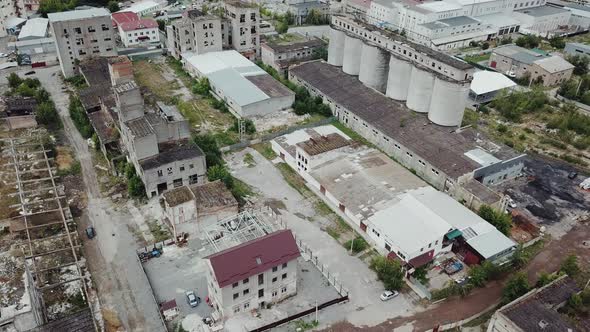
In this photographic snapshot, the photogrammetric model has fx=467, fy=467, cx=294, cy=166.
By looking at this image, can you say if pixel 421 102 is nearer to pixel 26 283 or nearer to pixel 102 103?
pixel 102 103

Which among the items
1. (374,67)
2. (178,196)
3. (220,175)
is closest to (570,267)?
(220,175)

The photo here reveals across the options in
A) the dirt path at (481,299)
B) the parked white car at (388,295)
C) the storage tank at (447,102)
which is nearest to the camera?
the dirt path at (481,299)

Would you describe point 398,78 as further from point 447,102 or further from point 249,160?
point 249,160

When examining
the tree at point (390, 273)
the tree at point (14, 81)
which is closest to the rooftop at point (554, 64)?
the tree at point (390, 273)

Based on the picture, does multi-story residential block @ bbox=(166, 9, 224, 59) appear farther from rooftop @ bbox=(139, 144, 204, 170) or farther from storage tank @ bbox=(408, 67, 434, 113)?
storage tank @ bbox=(408, 67, 434, 113)

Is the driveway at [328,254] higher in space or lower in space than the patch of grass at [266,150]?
lower

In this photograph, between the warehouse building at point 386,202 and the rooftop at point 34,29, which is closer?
the warehouse building at point 386,202

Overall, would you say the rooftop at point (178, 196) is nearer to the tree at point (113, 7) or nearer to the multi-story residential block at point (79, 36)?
the multi-story residential block at point (79, 36)
